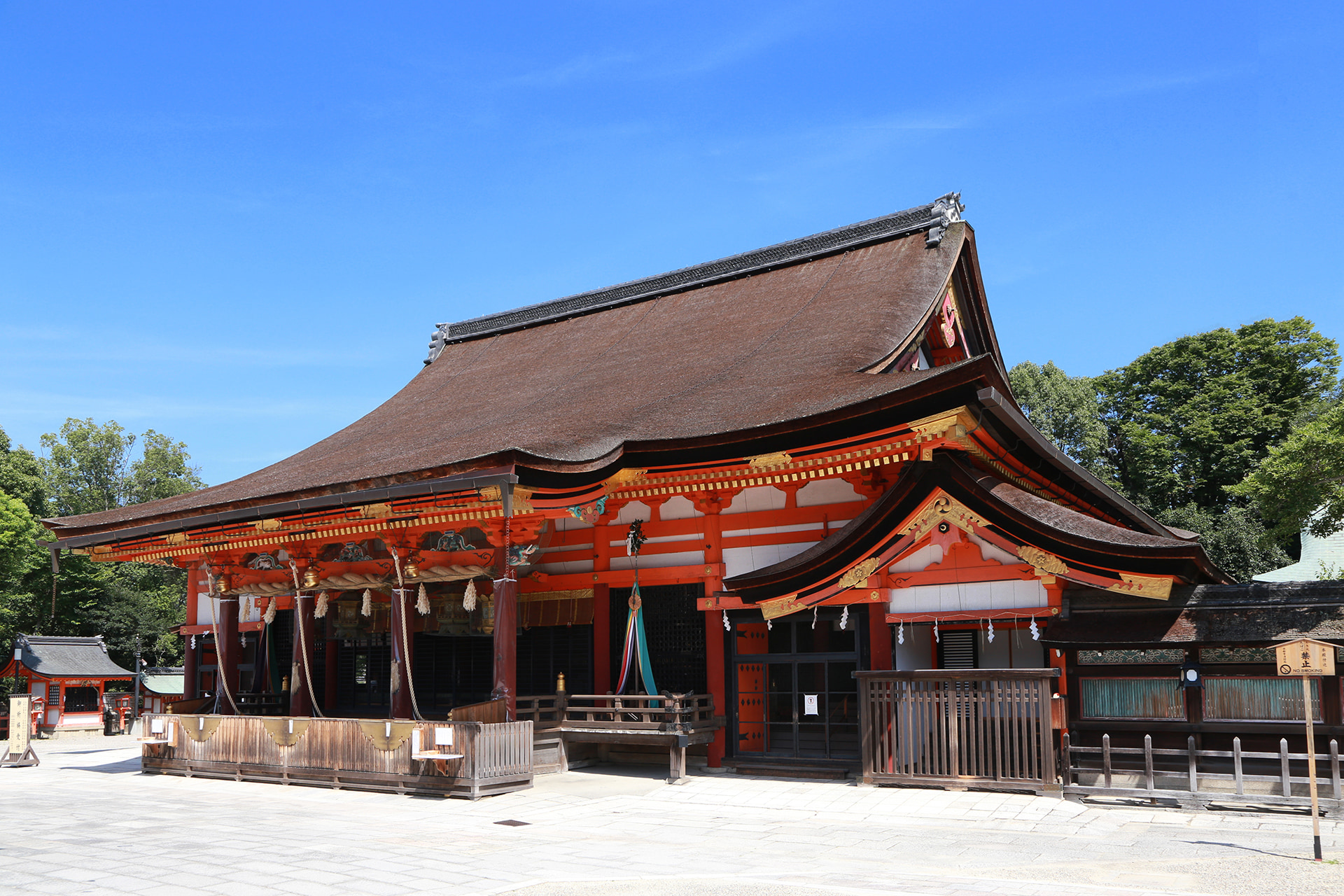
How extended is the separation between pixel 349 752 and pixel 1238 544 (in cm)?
2798

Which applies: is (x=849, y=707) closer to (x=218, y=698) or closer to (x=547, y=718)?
(x=547, y=718)

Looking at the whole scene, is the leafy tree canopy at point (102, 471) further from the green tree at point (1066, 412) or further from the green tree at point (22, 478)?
the green tree at point (1066, 412)

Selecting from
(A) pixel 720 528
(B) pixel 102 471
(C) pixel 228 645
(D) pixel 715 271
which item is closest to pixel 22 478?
(B) pixel 102 471

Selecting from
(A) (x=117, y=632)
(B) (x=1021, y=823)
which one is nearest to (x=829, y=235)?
(B) (x=1021, y=823)

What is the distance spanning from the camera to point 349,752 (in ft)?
45.8

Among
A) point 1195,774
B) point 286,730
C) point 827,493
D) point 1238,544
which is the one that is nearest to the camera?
point 1195,774

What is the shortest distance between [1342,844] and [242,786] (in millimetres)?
13429

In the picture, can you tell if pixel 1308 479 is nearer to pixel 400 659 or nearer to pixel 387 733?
pixel 387 733

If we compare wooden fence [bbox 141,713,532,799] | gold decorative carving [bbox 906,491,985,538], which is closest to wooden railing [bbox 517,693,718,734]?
wooden fence [bbox 141,713,532,799]

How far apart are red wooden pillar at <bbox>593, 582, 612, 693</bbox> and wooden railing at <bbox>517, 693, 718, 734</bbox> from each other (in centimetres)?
32

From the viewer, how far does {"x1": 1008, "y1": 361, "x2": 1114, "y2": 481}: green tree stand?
1515 inches

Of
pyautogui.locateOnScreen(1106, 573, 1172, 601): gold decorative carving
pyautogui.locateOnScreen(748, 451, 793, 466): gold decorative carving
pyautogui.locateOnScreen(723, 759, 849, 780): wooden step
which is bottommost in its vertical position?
pyautogui.locateOnScreen(723, 759, 849, 780): wooden step

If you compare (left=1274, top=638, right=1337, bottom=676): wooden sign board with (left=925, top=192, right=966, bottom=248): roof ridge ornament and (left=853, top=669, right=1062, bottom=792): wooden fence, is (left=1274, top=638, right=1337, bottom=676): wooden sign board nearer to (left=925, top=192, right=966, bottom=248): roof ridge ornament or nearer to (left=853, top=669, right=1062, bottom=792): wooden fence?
(left=853, top=669, right=1062, bottom=792): wooden fence

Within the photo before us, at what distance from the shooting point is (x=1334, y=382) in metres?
36.1
